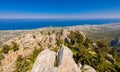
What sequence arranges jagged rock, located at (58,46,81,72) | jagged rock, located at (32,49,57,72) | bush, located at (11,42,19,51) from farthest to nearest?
bush, located at (11,42,19,51)
jagged rock, located at (32,49,57,72)
jagged rock, located at (58,46,81,72)

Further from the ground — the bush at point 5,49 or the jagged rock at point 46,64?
the jagged rock at point 46,64

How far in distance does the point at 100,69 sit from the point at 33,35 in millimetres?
47079

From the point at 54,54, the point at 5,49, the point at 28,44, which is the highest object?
the point at 54,54

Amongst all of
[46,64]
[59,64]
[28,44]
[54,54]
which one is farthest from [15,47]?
[59,64]

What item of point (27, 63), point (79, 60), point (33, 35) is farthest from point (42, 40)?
point (79, 60)

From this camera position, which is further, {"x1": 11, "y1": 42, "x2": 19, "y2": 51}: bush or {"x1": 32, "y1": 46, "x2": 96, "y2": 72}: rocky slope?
{"x1": 11, "y1": 42, "x2": 19, "y2": 51}: bush

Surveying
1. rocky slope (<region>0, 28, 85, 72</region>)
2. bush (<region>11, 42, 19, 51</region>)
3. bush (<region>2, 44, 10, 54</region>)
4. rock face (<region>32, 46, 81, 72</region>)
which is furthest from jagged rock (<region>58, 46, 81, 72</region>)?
bush (<region>2, 44, 10, 54</region>)

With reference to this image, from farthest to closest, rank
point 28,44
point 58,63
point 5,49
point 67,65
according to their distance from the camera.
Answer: point 28,44 < point 5,49 < point 58,63 < point 67,65

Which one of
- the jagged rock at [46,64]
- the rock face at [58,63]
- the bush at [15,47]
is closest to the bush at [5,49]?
the bush at [15,47]

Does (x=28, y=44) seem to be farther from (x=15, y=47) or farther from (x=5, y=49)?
(x=5, y=49)

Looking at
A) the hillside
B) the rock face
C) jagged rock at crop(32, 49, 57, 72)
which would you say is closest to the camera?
the rock face

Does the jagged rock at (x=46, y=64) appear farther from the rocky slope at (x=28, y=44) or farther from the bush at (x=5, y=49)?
the bush at (x=5, y=49)

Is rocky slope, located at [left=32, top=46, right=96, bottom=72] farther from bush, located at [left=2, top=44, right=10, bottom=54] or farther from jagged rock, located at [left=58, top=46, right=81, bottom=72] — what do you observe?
bush, located at [left=2, top=44, right=10, bottom=54]

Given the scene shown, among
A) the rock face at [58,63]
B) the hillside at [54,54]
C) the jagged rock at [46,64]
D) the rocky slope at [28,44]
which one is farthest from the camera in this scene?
the rocky slope at [28,44]
